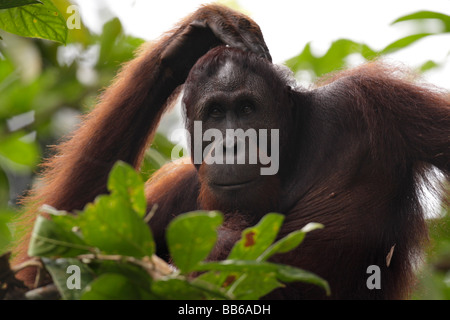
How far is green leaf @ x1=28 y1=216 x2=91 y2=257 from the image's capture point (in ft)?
5.38

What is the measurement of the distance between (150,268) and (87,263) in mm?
234

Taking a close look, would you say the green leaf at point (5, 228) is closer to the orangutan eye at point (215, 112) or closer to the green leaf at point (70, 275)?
the orangutan eye at point (215, 112)

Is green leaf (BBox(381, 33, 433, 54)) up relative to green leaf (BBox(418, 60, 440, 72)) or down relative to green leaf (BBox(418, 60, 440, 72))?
up

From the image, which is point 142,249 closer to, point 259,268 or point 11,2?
point 259,268

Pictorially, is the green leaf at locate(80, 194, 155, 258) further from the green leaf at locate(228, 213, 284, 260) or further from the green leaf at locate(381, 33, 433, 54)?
the green leaf at locate(381, 33, 433, 54)

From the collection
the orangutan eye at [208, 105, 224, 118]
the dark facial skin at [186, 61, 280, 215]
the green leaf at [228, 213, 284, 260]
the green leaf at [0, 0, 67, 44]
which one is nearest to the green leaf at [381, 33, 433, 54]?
the dark facial skin at [186, 61, 280, 215]

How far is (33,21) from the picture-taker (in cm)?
286

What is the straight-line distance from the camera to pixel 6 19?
2855mm

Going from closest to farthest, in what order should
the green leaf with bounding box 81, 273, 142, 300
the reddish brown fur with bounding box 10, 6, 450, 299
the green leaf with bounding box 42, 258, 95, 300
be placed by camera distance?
the green leaf with bounding box 81, 273, 142, 300 < the green leaf with bounding box 42, 258, 95, 300 < the reddish brown fur with bounding box 10, 6, 450, 299

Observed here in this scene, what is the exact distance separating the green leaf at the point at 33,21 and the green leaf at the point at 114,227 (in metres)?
1.61

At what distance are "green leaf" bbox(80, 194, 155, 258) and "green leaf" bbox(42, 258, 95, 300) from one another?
0.76 feet

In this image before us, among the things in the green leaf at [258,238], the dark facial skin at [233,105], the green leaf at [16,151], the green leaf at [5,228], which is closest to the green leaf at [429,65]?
the dark facial skin at [233,105]
